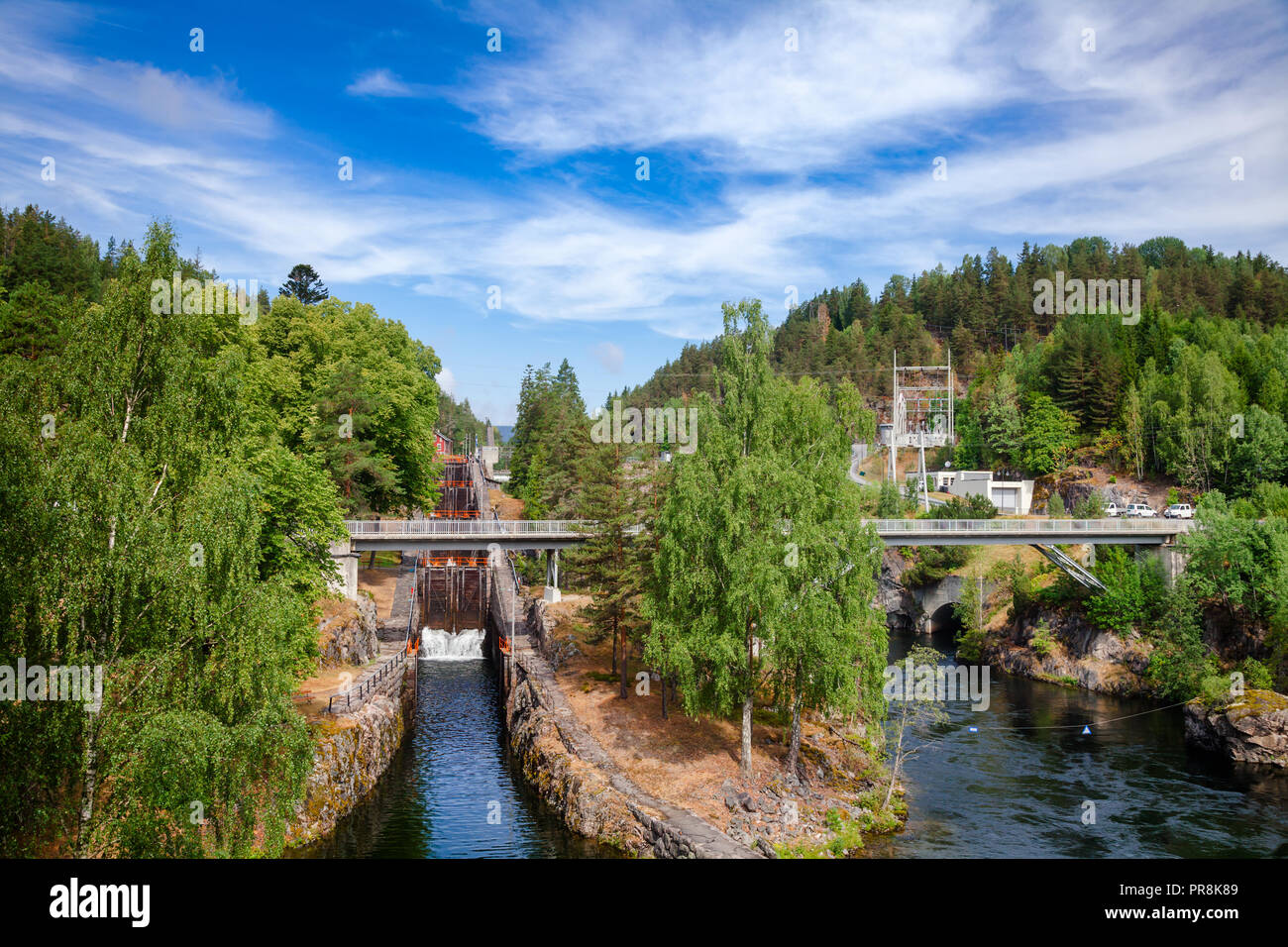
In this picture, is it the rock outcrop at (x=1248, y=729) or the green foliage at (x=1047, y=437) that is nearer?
the rock outcrop at (x=1248, y=729)

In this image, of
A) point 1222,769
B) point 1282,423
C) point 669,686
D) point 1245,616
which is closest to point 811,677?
point 669,686

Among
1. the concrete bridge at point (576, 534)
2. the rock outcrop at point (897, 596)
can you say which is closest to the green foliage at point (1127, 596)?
the concrete bridge at point (576, 534)

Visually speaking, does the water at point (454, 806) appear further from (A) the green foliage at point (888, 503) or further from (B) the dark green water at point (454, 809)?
(A) the green foliage at point (888, 503)

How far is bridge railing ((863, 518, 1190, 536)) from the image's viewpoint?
56312 mm

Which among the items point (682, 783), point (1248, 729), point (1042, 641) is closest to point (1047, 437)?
point (1042, 641)

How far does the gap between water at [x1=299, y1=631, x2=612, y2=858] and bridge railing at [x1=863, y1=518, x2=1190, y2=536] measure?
29.5 m

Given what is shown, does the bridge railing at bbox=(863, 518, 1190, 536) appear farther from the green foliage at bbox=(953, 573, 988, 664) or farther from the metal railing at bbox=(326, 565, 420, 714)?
the metal railing at bbox=(326, 565, 420, 714)

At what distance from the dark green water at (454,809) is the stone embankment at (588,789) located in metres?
0.65

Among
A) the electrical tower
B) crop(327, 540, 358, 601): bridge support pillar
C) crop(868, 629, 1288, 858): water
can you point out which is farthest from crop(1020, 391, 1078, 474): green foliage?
crop(327, 540, 358, 601): bridge support pillar

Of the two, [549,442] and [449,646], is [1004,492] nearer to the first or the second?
[549,442]

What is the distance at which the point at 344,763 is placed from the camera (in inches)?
1223

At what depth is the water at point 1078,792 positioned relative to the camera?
95.9 ft
